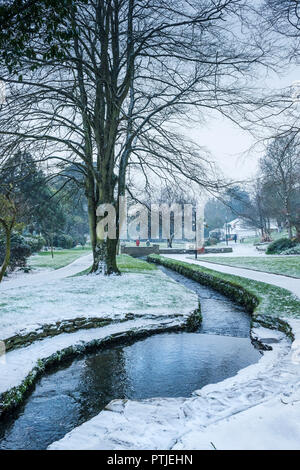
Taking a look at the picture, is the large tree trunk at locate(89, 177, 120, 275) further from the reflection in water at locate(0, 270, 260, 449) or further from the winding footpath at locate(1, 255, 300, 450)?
the winding footpath at locate(1, 255, 300, 450)

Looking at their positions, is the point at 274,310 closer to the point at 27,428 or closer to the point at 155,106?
the point at 27,428

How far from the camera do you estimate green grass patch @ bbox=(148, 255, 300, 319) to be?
24.2 ft

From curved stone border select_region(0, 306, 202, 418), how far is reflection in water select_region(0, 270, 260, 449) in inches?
6.4

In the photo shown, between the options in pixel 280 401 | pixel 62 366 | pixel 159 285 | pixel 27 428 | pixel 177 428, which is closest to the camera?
pixel 177 428

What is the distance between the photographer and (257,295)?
9.18 metres

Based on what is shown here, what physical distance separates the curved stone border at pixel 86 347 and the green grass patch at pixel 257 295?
5.73 ft

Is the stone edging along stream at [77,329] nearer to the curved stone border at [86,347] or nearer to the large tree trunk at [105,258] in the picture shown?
the curved stone border at [86,347]

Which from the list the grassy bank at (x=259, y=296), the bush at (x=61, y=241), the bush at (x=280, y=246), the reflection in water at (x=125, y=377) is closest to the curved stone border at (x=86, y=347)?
the reflection in water at (x=125, y=377)

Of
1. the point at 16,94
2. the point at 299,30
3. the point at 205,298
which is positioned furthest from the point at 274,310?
the point at 16,94

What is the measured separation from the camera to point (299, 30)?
8812 mm

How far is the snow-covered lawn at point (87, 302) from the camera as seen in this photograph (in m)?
6.69

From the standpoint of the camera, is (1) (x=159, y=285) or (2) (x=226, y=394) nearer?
(2) (x=226, y=394)

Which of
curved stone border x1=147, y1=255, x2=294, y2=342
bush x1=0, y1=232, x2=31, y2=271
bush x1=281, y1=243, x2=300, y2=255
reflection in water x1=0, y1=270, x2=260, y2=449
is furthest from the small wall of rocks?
bush x1=281, y1=243, x2=300, y2=255

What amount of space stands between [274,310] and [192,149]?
681 centimetres
